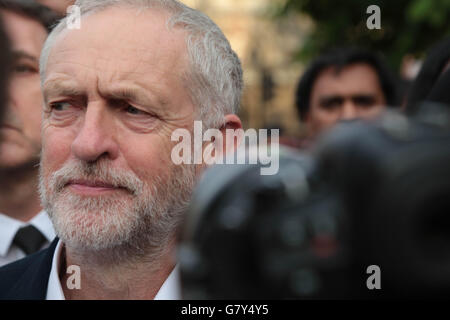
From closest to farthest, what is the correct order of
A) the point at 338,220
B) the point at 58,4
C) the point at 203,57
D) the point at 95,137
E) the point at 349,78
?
the point at 338,220 < the point at 95,137 < the point at 203,57 < the point at 58,4 < the point at 349,78

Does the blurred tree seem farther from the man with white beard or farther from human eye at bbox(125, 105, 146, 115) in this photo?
human eye at bbox(125, 105, 146, 115)

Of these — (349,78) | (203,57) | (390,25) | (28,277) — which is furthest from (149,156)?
(390,25)

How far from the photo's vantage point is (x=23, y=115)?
2328mm

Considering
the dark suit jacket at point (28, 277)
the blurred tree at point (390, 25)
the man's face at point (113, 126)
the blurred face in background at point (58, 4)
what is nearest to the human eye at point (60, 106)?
the man's face at point (113, 126)

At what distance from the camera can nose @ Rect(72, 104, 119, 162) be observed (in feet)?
4.90

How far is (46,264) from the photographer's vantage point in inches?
70.2

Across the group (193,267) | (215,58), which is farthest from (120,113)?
(193,267)

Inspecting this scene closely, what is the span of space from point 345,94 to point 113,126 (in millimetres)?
896

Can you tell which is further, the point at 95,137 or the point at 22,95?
the point at 22,95

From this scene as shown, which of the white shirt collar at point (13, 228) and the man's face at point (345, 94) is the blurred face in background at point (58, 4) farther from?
the man's face at point (345, 94)

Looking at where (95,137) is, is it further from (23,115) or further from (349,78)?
(349,78)

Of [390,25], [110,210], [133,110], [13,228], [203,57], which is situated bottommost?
[110,210]

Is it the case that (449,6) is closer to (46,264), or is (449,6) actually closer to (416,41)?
(416,41)

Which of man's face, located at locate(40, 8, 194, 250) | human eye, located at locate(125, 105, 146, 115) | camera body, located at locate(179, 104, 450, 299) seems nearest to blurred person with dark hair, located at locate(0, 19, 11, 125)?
man's face, located at locate(40, 8, 194, 250)
